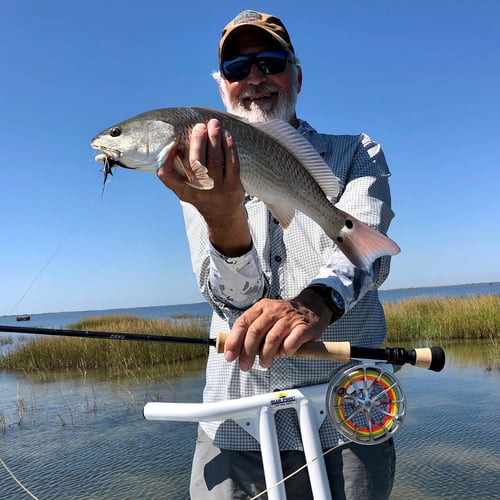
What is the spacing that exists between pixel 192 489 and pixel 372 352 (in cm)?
132

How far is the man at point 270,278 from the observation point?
1913mm

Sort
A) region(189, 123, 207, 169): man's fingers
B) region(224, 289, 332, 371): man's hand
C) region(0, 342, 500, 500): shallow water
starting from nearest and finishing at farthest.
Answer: region(224, 289, 332, 371): man's hand
region(189, 123, 207, 169): man's fingers
region(0, 342, 500, 500): shallow water

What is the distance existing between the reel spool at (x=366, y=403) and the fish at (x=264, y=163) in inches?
25.6

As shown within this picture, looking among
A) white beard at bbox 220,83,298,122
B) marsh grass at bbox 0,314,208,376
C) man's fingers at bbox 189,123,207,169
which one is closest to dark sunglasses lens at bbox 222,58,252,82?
white beard at bbox 220,83,298,122

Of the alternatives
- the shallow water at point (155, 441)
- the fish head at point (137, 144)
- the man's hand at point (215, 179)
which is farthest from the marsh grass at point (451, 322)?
the fish head at point (137, 144)

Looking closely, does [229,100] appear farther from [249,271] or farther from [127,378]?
[127,378]

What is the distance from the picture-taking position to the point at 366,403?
2285 mm

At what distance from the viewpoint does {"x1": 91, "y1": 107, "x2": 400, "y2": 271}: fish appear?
2.04m

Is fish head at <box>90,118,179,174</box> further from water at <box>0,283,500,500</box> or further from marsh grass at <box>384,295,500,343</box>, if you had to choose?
marsh grass at <box>384,295,500,343</box>

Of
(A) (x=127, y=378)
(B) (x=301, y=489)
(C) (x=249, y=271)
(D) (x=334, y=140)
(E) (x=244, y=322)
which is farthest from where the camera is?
(A) (x=127, y=378)

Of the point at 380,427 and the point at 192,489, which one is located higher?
the point at 380,427

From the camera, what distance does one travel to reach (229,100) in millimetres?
3121

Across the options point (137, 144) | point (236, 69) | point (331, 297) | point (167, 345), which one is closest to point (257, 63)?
point (236, 69)

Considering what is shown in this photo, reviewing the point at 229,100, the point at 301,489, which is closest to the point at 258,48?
the point at 229,100
